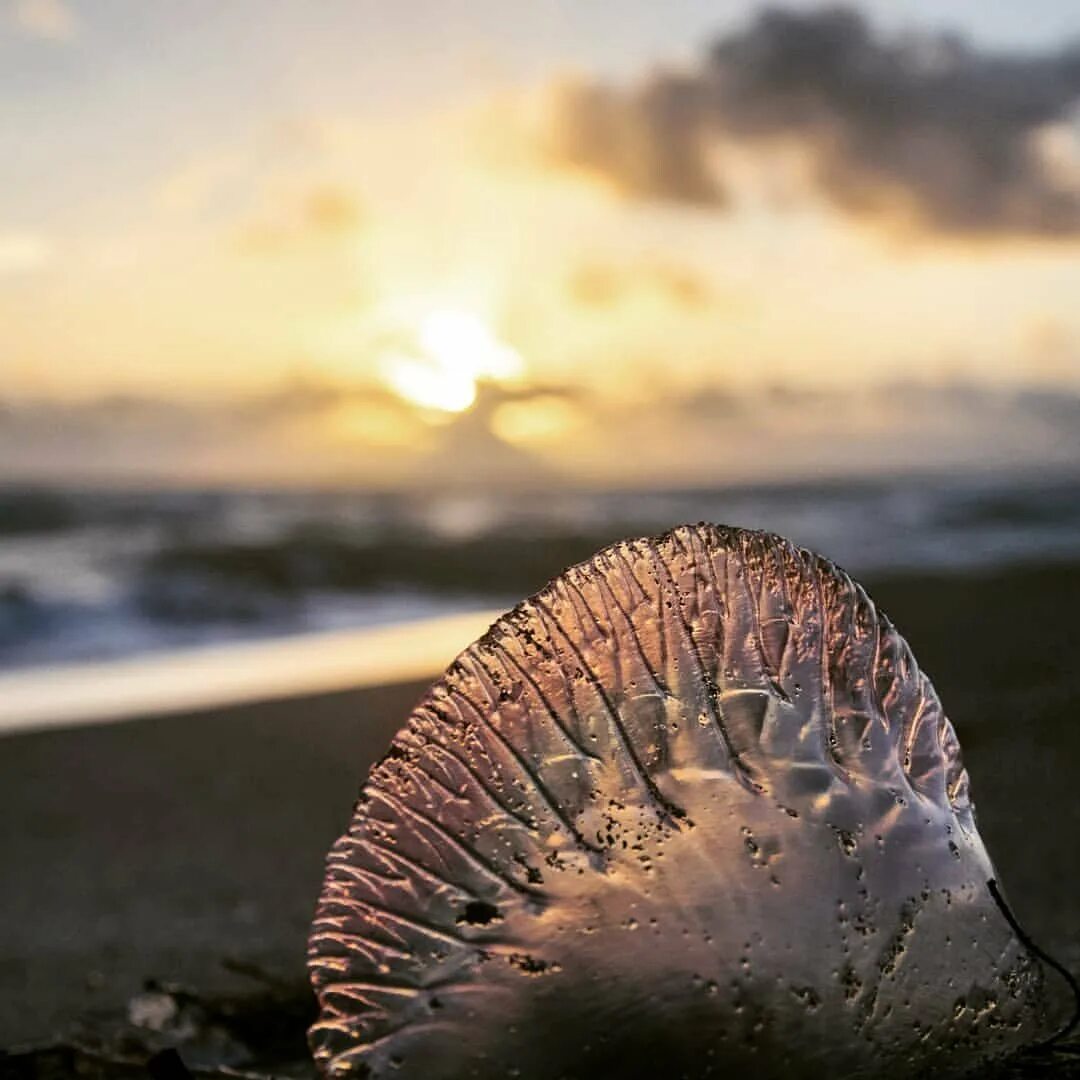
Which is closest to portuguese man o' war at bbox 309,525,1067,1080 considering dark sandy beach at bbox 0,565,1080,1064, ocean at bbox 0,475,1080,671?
dark sandy beach at bbox 0,565,1080,1064

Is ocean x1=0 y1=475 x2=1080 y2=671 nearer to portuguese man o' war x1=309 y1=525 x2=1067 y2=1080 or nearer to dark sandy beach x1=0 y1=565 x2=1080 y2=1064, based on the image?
dark sandy beach x1=0 y1=565 x2=1080 y2=1064

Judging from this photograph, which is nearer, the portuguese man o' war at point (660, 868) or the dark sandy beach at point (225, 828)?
the portuguese man o' war at point (660, 868)

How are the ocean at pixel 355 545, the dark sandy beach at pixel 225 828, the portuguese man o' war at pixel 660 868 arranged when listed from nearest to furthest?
the portuguese man o' war at pixel 660 868 → the dark sandy beach at pixel 225 828 → the ocean at pixel 355 545

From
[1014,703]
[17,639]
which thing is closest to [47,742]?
[17,639]

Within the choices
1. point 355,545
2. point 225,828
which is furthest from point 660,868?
point 355,545

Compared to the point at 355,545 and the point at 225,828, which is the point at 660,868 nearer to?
the point at 225,828

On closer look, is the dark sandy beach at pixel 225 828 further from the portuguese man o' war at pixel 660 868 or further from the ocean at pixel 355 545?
the ocean at pixel 355 545

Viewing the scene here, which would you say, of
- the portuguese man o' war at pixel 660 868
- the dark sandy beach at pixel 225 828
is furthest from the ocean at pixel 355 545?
the portuguese man o' war at pixel 660 868
